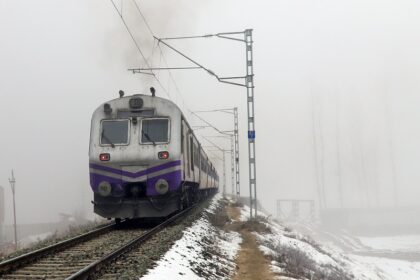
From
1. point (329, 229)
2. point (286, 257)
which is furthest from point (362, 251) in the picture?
point (286, 257)

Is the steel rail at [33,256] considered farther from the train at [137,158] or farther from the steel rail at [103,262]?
the train at [137,158]

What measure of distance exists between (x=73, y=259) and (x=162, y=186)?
15.7 ft

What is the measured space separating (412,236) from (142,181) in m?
63.0

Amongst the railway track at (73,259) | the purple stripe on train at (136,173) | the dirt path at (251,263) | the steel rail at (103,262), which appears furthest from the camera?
the purple stripe on train at (136,173)

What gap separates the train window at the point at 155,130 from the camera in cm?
1327

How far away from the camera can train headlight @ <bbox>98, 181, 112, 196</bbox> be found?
12547mm

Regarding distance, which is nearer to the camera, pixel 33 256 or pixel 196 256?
pixel 33 256

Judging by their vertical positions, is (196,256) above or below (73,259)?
below

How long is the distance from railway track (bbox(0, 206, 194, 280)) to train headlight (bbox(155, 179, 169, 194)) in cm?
148

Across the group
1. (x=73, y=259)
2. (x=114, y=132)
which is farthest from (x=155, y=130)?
(x=73, y=259)

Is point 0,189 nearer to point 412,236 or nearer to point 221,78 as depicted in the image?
point 221,78

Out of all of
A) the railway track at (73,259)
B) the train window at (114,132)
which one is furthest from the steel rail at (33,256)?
the train window at (114,132)

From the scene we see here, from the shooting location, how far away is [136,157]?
12992 mm

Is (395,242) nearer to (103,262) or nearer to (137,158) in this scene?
(137,158)
